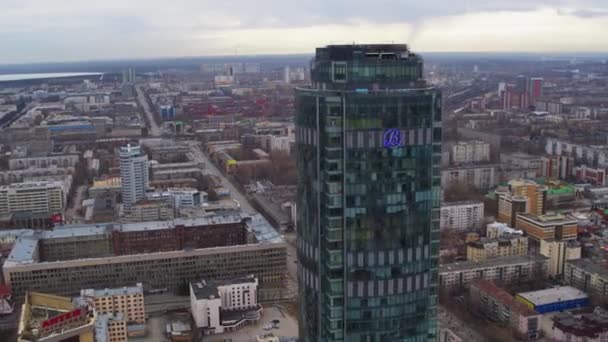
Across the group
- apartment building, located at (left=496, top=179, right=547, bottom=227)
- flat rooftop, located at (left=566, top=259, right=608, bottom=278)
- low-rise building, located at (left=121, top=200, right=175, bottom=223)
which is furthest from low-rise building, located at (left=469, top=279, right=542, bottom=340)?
low-rise building, located at (left=121, top=200, right=175, bottom=223)

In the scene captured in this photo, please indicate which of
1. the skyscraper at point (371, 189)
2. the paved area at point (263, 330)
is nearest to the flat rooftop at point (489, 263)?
the paved area at point (263, 330)

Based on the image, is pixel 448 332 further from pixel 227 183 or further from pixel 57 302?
pixel 227 183

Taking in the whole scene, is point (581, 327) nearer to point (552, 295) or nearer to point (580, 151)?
point (552, 295)

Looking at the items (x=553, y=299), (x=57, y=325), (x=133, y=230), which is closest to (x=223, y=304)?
(x=133, y=230)

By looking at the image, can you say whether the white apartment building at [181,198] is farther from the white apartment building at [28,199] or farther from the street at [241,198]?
the white apartment building at [28,199]

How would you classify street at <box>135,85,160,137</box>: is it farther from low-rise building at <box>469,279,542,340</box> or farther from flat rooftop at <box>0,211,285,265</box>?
low-rise building at <box>469,279,542,340</box>
